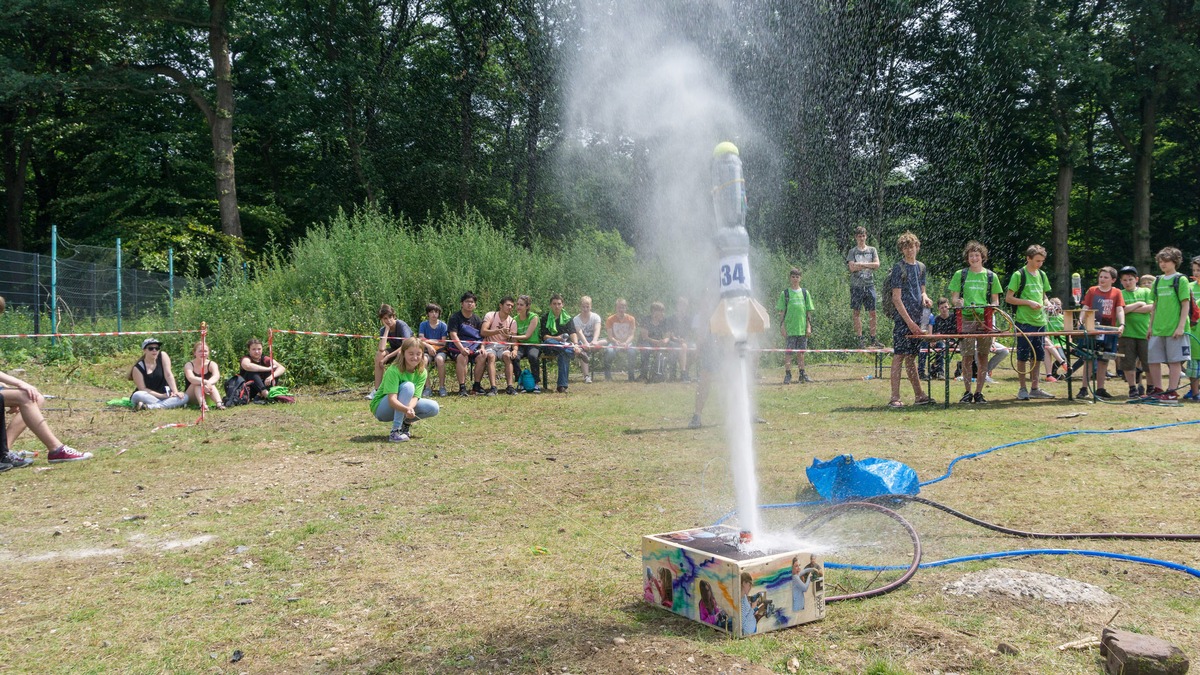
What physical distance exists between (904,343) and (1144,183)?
25163 mm

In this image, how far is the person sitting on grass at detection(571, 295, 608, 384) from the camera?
1603 cm

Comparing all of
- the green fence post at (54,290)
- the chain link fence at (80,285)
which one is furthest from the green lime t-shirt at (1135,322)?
the green fence post at (54,290)

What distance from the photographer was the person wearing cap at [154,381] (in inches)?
485

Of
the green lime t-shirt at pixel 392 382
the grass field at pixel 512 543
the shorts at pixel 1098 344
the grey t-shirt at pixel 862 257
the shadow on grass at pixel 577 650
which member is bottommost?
the shadow on grass at pixel 577 650

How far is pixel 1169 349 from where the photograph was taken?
11156 mm

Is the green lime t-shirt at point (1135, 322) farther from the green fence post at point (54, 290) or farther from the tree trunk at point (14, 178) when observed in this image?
the tree trunk at point (14, 178)

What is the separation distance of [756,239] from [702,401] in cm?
1771

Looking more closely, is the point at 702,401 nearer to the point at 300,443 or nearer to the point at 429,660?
the point at 300,443

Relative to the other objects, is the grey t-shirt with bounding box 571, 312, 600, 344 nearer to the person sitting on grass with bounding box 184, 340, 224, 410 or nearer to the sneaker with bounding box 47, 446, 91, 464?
the person sitting on grass with bounding box 184, 340, 224, 410

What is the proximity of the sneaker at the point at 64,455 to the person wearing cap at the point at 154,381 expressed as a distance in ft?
12.9

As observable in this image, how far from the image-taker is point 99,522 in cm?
616

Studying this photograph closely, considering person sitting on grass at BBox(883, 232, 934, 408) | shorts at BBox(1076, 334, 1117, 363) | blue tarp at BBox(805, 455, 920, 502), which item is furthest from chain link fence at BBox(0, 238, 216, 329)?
shorts at BBox(1076, 334, 1117, 363)

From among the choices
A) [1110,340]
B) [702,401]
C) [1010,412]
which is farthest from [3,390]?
[1110,340]

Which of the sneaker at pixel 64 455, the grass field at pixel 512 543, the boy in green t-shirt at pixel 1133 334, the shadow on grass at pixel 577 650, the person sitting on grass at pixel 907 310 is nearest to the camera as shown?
the shadow on grass at pixel 577 650
